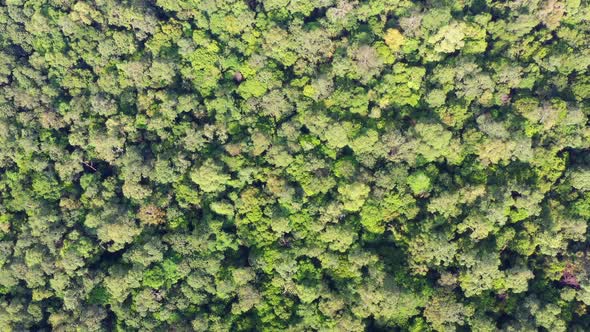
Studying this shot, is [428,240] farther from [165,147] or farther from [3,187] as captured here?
[3,187]

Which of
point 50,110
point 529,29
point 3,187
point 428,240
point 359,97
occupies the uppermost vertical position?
point 529,29

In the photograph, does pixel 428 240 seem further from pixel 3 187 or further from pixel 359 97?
pixel 3 187

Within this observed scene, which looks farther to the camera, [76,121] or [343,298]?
[76,121]

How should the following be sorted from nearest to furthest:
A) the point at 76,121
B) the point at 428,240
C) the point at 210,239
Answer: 1. the point at 428,240
2. the point at 210,239
3. the point at 76,121

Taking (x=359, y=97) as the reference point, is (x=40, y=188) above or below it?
below

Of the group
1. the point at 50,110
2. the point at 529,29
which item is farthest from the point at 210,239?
the point at 529,29

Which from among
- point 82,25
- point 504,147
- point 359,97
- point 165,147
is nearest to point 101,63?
point 82,25

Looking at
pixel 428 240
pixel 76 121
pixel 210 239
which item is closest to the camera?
pixel 428 240
